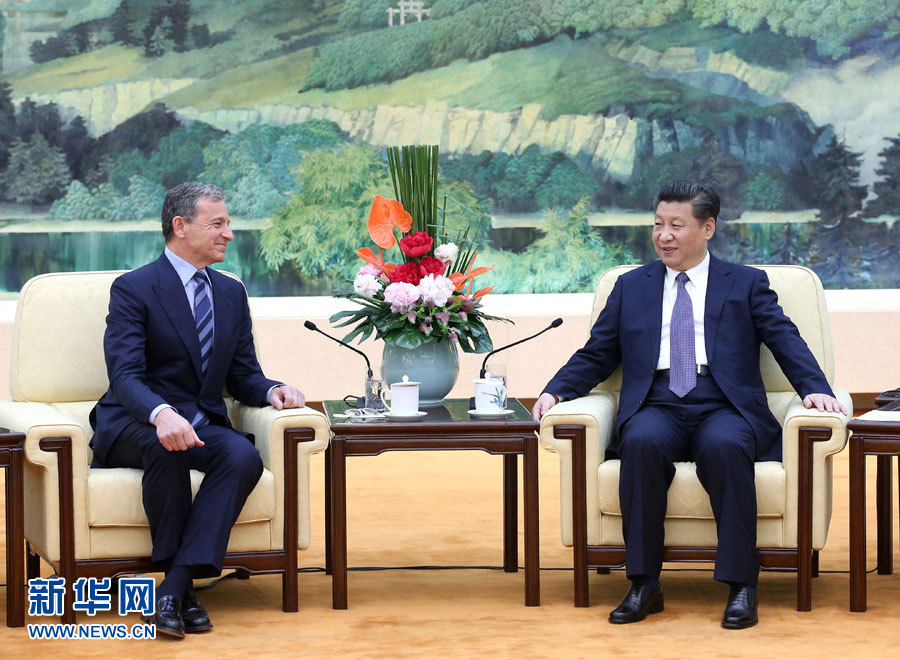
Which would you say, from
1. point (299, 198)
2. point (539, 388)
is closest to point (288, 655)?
point (539, 388)

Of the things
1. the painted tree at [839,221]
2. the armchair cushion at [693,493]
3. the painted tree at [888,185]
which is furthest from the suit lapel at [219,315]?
the painted tree at [888,185]

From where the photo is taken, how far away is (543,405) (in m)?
3.52

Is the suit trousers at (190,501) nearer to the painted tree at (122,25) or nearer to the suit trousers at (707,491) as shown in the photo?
the suit trousers at (707,491)

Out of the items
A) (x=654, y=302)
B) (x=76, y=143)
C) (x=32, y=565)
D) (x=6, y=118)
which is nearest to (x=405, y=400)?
(x=654, y=302)

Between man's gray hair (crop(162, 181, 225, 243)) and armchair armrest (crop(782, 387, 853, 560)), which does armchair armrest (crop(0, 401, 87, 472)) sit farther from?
armchair armrest (crop(782, 387, 853, 560))

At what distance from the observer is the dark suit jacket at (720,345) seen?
3504 mm

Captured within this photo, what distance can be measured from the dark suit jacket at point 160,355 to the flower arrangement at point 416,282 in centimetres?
33

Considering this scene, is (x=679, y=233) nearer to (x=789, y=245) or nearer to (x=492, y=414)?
(x=492, y=414)

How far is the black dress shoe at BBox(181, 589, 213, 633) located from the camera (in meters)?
3.20

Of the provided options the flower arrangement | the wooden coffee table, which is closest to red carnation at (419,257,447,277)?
the flower arrangement

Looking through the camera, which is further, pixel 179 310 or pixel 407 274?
pixel 407 274

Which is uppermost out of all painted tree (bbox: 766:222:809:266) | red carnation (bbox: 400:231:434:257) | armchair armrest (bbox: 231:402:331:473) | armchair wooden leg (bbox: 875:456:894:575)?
painted tree (bbox: 766:222:809:266)

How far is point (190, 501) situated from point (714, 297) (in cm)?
154

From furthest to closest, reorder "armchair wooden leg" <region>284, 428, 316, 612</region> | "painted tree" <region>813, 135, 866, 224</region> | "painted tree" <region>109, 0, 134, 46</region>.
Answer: "painted tree" <region>813, 135, 866, 224</region>
"painted tree" <region>109, 0, 134, 46</region>
"armchair wooden leg" <region>284, 428, 316, 612</region>
